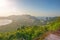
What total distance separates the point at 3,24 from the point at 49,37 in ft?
4.79

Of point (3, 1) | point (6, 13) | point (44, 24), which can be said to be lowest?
point (44, 24)

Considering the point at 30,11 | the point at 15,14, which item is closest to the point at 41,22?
the point at 30,11

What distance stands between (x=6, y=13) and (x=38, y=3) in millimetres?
1040

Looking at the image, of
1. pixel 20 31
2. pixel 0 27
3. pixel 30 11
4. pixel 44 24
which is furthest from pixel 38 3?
pixel 0 27

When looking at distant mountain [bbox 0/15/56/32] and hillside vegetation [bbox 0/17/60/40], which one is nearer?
hillside vegetation [bbox 0/17/60/40]

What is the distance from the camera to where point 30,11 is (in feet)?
17.1

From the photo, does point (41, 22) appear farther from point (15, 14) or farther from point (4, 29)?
point (4, 29)

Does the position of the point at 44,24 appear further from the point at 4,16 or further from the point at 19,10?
the point at 4,16

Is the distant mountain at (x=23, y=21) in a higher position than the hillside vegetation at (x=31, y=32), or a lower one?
higher

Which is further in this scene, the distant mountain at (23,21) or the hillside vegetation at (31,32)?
the distant mountain at (23,21)

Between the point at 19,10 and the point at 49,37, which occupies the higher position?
the point at 19,10

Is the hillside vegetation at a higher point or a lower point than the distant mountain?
lower

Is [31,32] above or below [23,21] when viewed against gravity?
below

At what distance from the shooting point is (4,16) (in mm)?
5164
